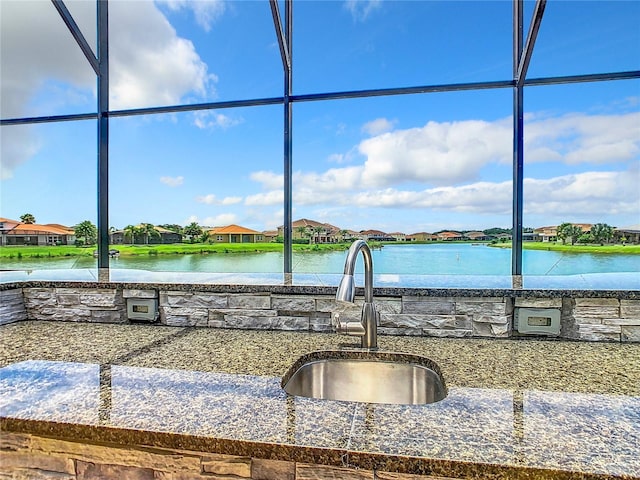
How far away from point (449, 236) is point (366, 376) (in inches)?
73.0

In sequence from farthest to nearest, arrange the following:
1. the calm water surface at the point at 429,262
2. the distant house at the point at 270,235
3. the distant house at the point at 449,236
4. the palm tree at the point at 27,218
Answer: the palm tree at the point at 27,218, the distant house at the point at 270,235, the distant house at the point at 449,236, the calm water surface at the point at 429,262

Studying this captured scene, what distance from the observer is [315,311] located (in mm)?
1597

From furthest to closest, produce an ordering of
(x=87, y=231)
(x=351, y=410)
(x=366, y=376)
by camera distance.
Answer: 1. (x=87, y=231)
2. (x=366, y=376)
3. (x=351, y=410)

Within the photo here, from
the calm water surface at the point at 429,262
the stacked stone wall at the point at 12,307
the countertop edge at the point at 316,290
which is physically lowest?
the stacked stone wall at the point at 12,307

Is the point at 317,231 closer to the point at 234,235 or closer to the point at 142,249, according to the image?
the point at 234,235

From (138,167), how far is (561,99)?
3125 millimetres

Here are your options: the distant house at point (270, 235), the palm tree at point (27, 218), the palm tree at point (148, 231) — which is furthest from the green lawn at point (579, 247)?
the palm tree at point (27, 218)

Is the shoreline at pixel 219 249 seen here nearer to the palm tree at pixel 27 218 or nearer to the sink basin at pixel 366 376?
the palm tree at pixel 27 218

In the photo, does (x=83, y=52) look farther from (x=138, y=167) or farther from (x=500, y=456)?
(x=500, y=456)

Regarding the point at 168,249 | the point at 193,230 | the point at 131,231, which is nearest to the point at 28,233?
the point at 131,231

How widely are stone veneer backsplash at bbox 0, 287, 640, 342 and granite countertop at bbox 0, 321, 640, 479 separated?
0.47 feet

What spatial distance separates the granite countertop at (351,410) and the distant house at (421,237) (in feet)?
5.31

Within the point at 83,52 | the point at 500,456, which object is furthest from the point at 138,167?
the point at 500,456

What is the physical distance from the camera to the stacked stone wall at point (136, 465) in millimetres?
723
